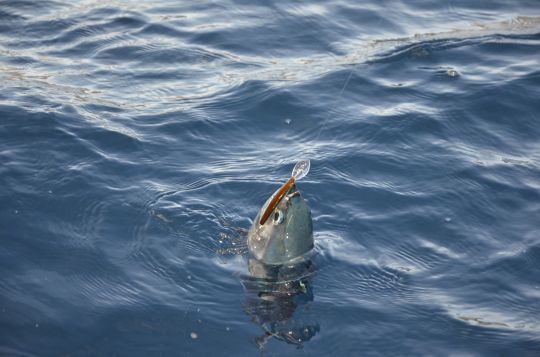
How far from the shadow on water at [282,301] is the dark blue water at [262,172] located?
0.03 metres

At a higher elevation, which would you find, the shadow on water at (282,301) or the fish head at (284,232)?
the fish head at (284,232)

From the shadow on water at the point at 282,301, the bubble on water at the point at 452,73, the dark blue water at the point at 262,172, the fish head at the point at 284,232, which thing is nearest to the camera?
the shadow on water at the point at 282,301

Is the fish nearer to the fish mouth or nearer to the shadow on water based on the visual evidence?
the fish mouth

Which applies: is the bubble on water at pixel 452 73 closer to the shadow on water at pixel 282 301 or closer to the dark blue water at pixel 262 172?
the dark blue water at pixel 262 172

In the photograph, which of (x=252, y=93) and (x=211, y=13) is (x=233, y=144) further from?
(x=211, y=13)

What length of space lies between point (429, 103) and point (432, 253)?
324 centimetres

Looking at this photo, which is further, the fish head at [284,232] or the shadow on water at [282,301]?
the fish head at [284,232]

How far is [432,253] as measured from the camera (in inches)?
299

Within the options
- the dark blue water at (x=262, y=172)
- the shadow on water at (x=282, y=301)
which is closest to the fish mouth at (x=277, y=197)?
the shadow on water at (x=282, y=301)

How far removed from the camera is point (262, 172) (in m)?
8.73

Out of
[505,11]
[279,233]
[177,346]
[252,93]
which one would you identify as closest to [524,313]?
[279,233]

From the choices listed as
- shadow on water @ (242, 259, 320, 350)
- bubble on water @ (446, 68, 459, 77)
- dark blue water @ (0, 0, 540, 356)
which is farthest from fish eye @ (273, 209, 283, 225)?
bubble on water @ (446, 68, 459, 77)

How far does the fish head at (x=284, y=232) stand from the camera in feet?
22.1

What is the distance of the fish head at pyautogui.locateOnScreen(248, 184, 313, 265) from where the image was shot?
6.73 m
